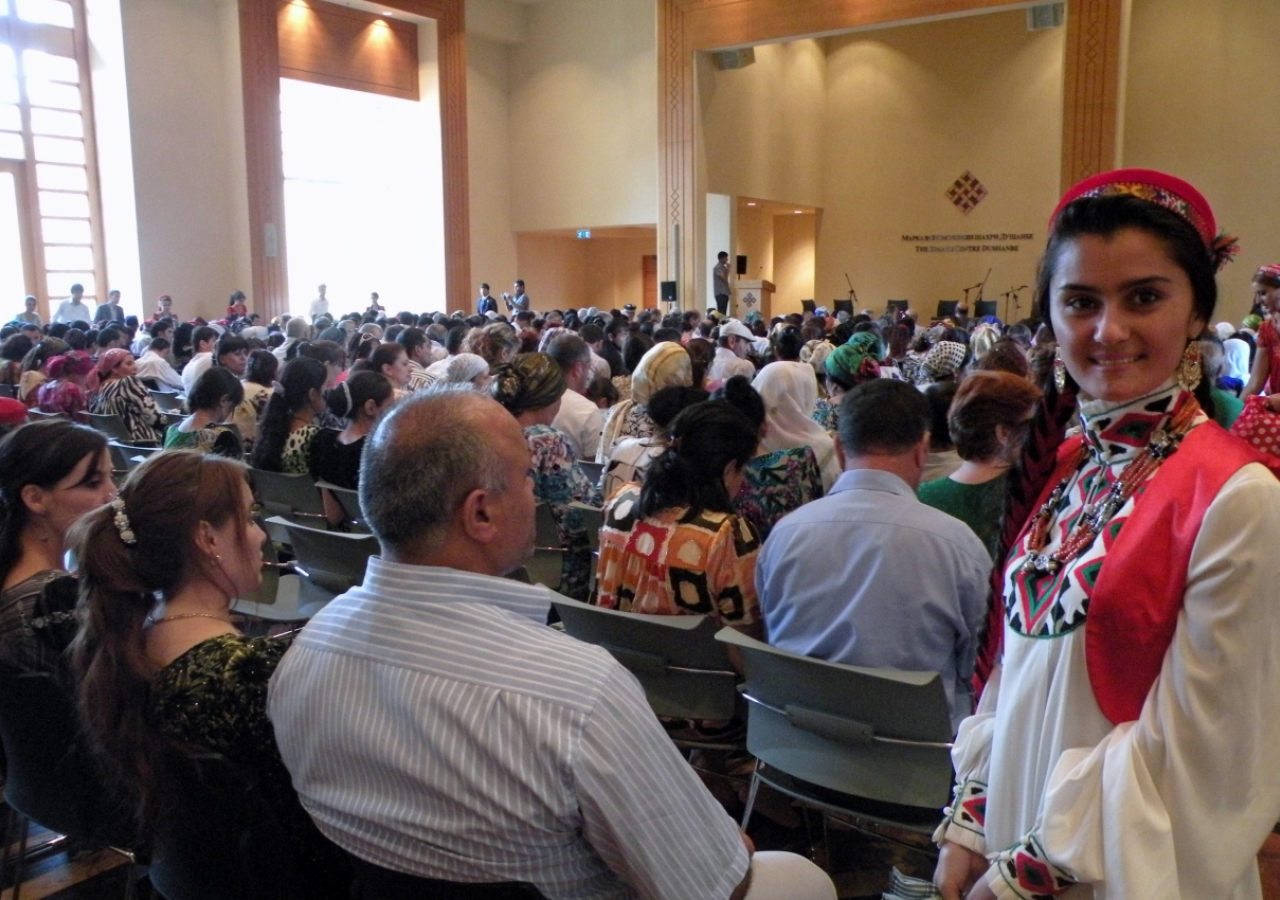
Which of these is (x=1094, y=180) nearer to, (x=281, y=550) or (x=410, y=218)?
(x=281, y=550)

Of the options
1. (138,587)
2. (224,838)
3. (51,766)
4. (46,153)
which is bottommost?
(51,766)

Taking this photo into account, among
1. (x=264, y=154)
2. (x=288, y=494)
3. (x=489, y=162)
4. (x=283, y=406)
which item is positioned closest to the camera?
(x=288, y=494)

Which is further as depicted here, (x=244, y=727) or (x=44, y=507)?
(x=44, y=507)

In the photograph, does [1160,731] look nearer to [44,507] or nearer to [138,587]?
[138,587]

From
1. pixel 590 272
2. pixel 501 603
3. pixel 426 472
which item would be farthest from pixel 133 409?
pixel 590 272

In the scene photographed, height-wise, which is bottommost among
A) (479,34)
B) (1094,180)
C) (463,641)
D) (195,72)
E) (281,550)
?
(281,550)

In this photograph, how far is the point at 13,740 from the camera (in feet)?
7.02

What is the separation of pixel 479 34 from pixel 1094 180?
20.7m

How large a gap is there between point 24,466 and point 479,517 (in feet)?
5.75

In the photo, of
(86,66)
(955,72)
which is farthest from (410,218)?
(955,72)

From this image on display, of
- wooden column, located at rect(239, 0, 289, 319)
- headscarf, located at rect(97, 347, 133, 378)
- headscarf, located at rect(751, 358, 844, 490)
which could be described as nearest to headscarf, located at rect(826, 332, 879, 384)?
headscarf, located at rect(751, 358, 844, 490)

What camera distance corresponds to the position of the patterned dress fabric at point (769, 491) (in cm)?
348

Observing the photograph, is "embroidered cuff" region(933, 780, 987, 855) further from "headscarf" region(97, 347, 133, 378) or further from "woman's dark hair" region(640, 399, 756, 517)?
"headscarf" region(97, 347, 133, 378)

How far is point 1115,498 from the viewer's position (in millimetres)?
1182
